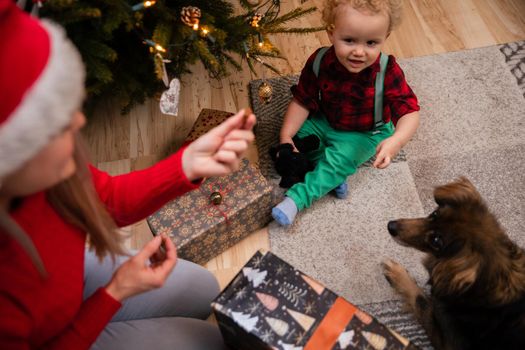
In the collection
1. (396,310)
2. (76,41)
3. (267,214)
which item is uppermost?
(76,41)

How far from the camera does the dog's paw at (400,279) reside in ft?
4.14

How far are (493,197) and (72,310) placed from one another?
1.40 m

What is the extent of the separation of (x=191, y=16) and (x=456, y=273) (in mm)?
916

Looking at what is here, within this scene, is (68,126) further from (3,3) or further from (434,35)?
(434,35)

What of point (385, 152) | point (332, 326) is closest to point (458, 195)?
point (385, 152)

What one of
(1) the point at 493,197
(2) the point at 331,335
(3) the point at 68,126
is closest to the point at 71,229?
(3) the point at 68,126

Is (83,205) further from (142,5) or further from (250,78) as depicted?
(250,78)

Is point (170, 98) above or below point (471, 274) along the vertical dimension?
above

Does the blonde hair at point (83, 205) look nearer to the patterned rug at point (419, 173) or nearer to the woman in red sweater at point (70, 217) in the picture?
the woman in red sweater at point (70, 217)

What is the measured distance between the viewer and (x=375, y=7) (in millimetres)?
1168

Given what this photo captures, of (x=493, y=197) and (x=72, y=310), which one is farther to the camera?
(x=493, y=197)

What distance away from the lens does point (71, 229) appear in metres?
0.77

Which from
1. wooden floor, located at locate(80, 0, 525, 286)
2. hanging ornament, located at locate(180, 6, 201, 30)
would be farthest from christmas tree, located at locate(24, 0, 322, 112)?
wooden floor, located at locate(80, 0, 525, 286)

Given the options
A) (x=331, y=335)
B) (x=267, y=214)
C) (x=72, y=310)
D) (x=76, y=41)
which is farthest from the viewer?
(x=267, y=214)
